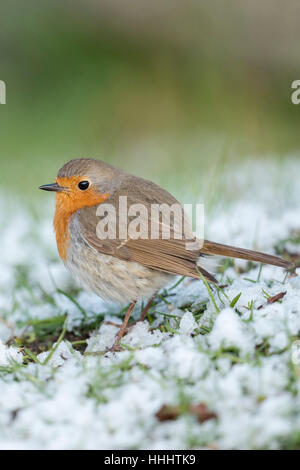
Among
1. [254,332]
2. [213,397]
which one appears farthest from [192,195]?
[213,397]

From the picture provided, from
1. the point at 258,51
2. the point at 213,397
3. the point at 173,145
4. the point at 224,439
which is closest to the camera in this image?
the point at 224,439

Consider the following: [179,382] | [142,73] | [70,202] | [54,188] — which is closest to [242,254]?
[179,382]

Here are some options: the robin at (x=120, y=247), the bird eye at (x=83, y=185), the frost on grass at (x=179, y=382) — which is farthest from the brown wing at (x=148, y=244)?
the frost on grass at (x=179, y=382)

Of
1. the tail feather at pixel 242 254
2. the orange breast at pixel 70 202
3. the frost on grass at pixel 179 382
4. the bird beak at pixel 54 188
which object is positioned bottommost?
the frost on grass at pixel 179 382

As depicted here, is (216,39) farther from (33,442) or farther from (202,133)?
(33,442)

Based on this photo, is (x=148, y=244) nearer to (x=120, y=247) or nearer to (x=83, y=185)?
(x=120, y=247)

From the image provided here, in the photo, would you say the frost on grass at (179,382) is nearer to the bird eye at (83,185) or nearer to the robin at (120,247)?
the robin at (120,247)

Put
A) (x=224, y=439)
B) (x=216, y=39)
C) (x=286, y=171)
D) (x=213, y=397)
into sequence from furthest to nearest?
(x=216, y=39), (x=286, y=171), (x=213, y=397), (x=224, y=439)
